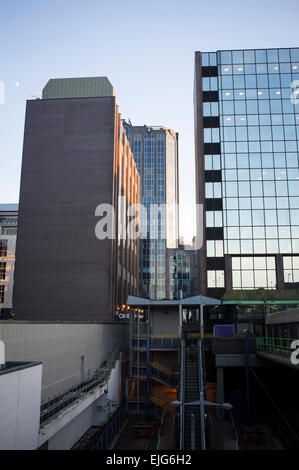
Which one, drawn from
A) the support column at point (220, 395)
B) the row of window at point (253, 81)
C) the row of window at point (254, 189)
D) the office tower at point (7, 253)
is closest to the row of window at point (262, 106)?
the row of window at point (253, 81)

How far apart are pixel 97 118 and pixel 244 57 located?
2526cm

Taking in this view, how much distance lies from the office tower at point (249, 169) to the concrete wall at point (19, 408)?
44.1 metres

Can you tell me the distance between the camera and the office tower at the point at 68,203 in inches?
2037

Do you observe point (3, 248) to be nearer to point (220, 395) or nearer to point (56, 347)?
point (220, 395)

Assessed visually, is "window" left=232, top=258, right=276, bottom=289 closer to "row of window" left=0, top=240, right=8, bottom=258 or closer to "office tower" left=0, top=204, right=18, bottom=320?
"office tower" left=0, top=204, right=18, bottom=320

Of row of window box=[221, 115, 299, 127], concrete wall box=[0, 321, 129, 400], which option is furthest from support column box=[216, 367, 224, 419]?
row of window box=[221, 115, 299, 127]

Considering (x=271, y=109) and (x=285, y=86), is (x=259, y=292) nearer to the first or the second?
(x=271, y=109)

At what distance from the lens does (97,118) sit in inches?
2211

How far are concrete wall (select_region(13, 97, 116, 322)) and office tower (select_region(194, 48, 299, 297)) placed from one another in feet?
50.5

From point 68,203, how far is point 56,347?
3185 centimetres

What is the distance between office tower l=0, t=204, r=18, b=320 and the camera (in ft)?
313
